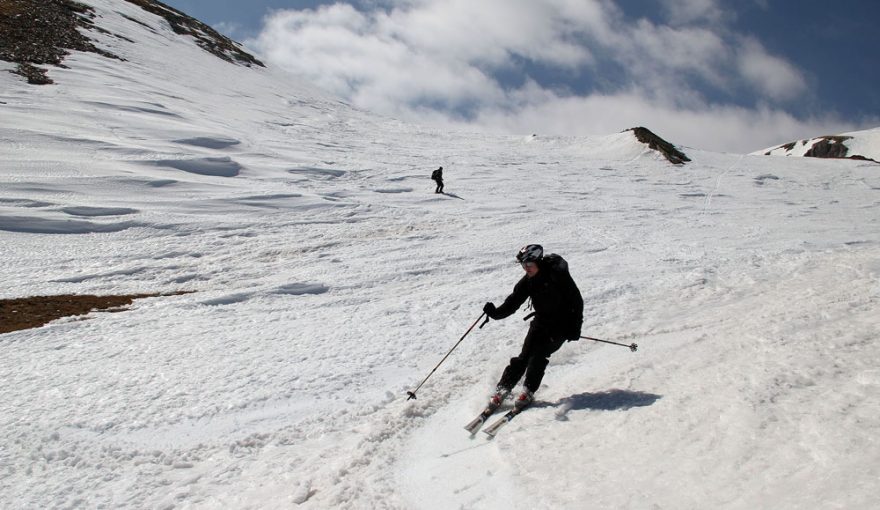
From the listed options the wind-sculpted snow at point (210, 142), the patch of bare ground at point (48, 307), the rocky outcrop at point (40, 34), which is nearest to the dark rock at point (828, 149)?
the wind-sculpted snow at point (210, 142)

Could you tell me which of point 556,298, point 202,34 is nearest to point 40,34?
point 202,34

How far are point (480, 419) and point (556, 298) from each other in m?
1.49

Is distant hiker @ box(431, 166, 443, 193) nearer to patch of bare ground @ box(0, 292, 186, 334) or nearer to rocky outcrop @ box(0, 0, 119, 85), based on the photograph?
patch of bare ground @ box(0, 292, 186, 334)

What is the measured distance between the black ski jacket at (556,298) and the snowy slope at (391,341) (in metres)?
0.85

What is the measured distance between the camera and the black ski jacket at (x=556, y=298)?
213 inches

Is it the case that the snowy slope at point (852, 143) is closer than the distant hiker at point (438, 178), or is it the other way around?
the distant hiker at point (438, 178)

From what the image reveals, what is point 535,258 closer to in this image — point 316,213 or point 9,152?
point 316,213

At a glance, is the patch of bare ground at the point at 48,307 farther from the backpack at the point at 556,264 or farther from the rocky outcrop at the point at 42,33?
the rocky outcrop at the point at 42,33

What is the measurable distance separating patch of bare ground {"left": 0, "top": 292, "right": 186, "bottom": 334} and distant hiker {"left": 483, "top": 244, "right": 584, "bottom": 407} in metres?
7.58

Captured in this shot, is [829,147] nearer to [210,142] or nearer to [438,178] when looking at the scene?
[438,178]

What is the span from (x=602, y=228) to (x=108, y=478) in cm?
1442

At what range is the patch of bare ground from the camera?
27.5 feet

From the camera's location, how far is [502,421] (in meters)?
5.12

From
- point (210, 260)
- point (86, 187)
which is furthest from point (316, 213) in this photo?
→ point (86, 187)
